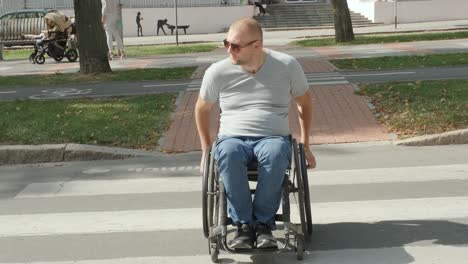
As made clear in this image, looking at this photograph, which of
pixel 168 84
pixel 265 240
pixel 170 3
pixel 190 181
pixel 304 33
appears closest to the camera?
pixel 265 240

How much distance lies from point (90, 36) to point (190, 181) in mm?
8617

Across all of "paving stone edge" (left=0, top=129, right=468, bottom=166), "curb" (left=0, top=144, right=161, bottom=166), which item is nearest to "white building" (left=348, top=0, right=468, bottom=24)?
"paving stone edge" (left=0, top=129, right=468, bottom=166)

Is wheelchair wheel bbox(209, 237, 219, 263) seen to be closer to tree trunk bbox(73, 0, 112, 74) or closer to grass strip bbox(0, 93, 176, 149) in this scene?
grass strip bbox(0, 93, 176, 149)

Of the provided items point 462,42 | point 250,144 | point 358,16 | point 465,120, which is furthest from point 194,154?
point 358,16

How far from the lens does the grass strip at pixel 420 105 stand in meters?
8.77

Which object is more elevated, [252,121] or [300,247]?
[252,121]

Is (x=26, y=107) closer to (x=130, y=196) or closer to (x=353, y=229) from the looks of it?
(x=130, y=196)

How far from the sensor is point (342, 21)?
2297 cm

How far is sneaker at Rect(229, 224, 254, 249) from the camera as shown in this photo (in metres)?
4.44

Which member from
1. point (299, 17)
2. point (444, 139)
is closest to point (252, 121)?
point (444, 139)

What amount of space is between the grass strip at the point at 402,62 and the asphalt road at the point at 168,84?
0.52 metres

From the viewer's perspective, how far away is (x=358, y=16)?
124ft

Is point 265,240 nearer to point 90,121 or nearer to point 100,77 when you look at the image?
point 90,121

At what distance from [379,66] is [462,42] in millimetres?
6861
